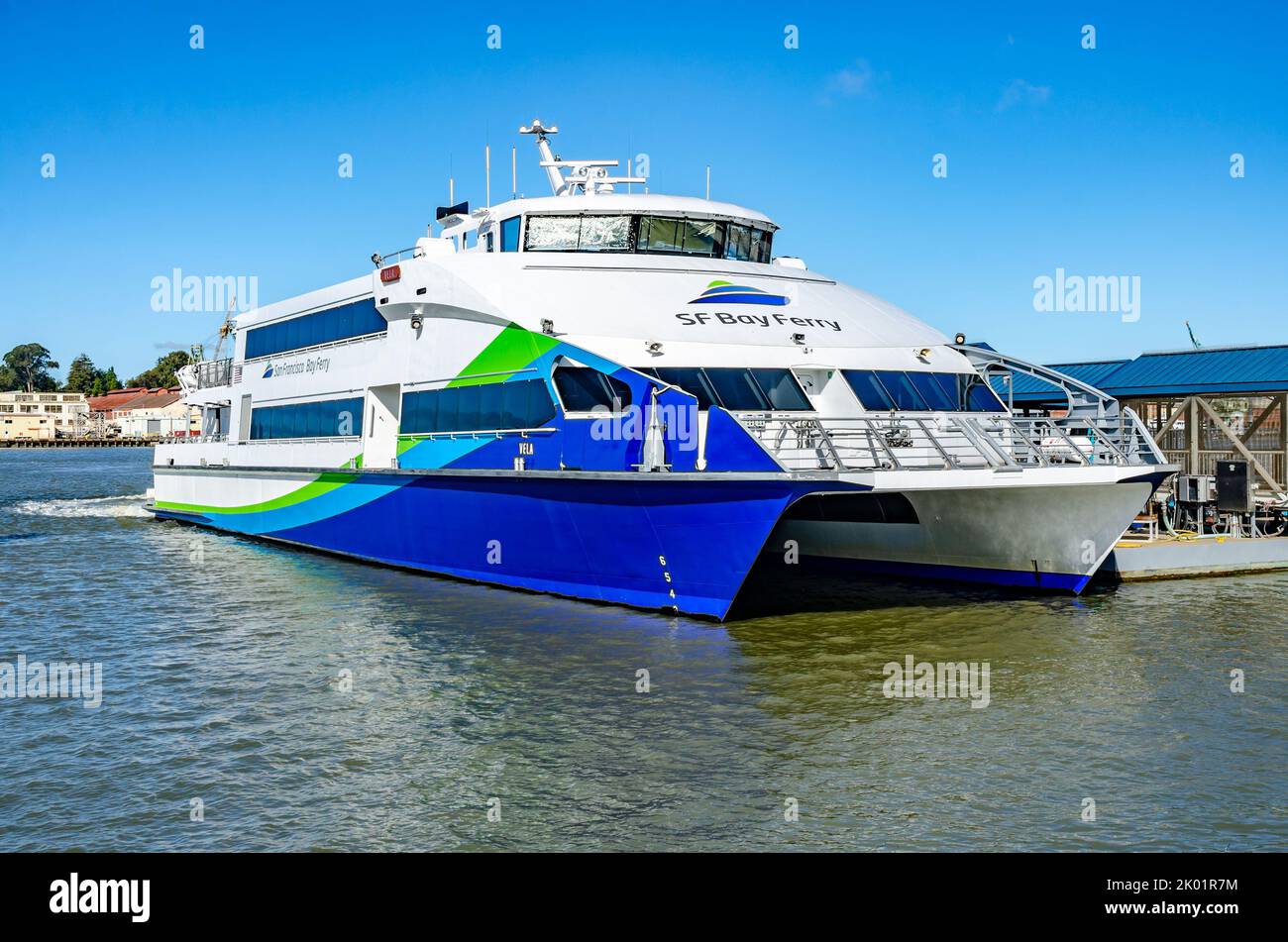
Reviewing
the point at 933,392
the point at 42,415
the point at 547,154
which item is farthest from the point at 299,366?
the point at 42,415

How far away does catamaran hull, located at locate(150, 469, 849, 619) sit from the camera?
44.1ft

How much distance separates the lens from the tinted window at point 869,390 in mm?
16047

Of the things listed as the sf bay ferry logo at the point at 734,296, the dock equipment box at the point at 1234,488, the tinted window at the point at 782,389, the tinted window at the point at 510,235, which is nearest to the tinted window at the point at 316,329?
the tinted window at the point at 510,235

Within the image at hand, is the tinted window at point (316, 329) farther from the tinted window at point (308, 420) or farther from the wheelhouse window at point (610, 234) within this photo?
the wheelhouse window at point (610, 234)

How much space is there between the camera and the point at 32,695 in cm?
1157

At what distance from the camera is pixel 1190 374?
23.6m

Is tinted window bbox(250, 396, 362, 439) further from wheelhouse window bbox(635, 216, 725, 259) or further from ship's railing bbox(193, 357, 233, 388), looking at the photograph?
wheelhouse window bbox(635, 216, 725, 259)

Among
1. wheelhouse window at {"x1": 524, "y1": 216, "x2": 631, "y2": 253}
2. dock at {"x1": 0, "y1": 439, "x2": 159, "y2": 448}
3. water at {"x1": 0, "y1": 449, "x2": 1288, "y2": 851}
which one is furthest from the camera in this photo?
dock at {"x1": 0, "y1": 439, "x2": 159, "y2": 448}

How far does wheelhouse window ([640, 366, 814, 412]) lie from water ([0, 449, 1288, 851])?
9.52 feet

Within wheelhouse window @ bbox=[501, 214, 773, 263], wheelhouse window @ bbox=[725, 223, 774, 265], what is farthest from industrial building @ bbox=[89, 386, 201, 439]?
wheelhouse window @ bbox=[725, 223, 774, 265]

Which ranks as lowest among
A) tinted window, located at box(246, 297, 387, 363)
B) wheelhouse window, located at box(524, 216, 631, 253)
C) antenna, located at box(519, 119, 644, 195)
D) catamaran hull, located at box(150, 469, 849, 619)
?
catamaran hull, located at box(150, 469, 849, 619)
